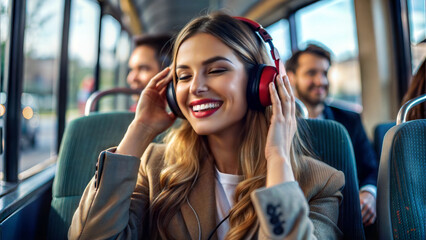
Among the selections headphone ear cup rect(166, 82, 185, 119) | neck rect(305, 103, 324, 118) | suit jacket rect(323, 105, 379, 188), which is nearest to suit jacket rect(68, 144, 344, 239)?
headphone ear cup rect(166, 82, 185, 119)

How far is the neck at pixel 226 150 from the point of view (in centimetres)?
141

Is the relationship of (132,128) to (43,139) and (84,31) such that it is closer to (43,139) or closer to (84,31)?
(84,31)

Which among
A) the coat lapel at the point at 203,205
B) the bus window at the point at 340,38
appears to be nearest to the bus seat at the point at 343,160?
the coat lapel at the point at 203,205

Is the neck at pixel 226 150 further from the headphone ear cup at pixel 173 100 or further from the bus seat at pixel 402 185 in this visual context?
the bus seat at pixel 402 185

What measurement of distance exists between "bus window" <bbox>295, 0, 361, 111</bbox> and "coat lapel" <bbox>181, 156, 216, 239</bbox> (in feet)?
10.4

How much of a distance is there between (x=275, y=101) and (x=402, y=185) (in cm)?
51

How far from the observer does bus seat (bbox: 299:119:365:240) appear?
1354mm

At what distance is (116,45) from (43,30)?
278 cm

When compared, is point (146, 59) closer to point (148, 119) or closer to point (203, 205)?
point (148, 119)

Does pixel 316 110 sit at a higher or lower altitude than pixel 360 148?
higher

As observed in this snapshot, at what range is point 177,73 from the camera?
1.33m

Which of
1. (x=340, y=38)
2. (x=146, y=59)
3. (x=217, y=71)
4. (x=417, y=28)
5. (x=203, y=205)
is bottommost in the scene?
(x=203, y=205)

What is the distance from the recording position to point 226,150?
4.71ft

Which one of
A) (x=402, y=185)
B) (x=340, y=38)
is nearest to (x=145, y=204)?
(x=402, y=185)
